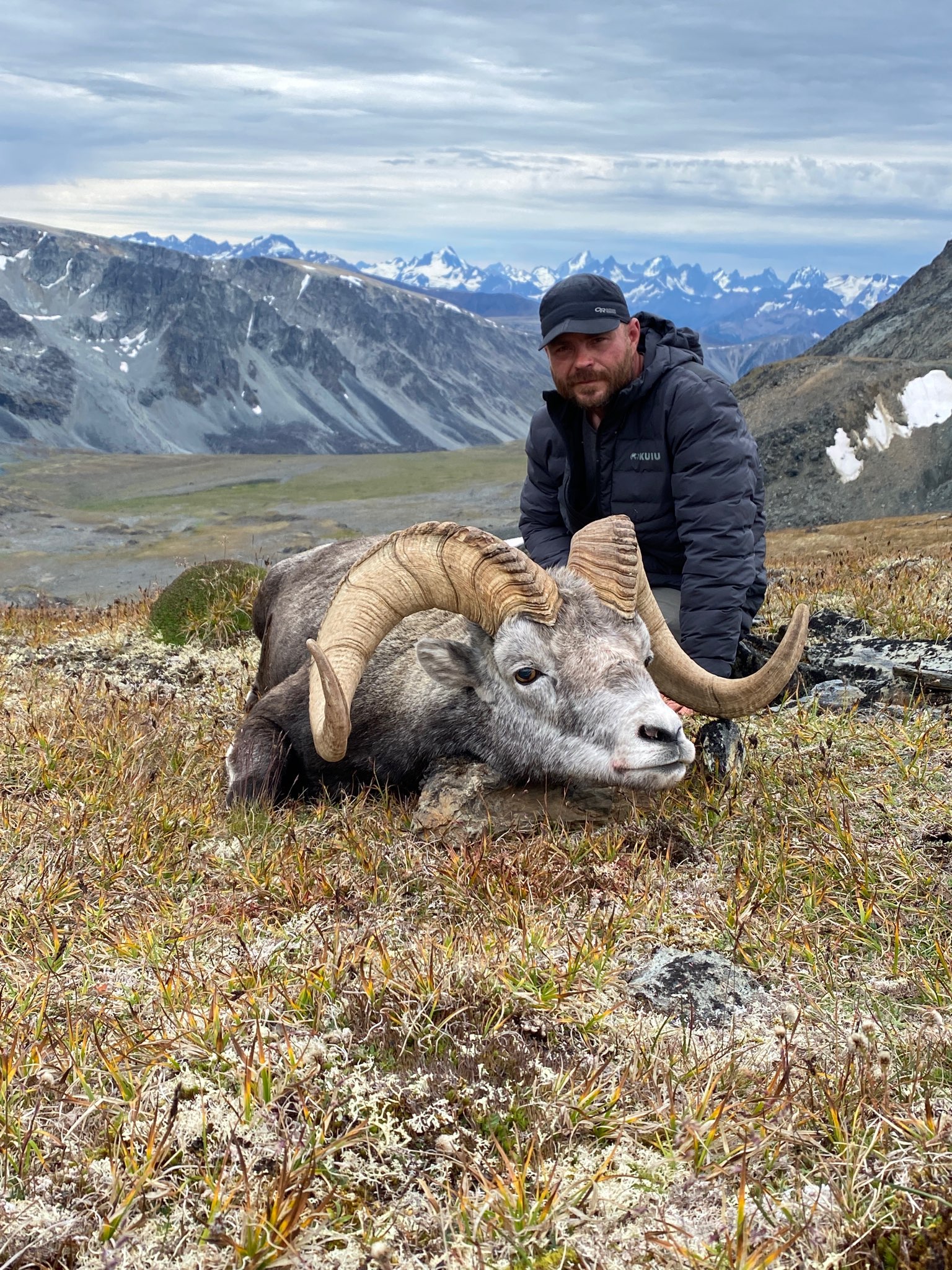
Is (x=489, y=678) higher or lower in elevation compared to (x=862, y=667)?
higher

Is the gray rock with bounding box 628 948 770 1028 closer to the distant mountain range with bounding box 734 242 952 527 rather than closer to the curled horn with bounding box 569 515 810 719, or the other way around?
the curled horn with bounding box 569 515 810 719

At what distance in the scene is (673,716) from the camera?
5.89m

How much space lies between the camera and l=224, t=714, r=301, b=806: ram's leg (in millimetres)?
7090

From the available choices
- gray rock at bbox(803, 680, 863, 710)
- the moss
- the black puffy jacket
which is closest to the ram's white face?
the black puffy jacket

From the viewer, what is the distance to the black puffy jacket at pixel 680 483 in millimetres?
7664

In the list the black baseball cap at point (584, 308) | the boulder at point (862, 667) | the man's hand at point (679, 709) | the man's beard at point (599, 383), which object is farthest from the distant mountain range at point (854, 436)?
the man's hand at point (679, 709)

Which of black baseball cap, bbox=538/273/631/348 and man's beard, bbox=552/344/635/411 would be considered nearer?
black baseball cap, bbox=538/273/631/348

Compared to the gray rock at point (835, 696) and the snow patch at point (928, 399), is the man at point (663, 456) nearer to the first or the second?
the gray rock at point (835, 696)

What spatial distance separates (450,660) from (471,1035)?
308 centimetres

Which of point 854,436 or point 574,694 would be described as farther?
point 854,436

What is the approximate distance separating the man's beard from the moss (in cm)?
654

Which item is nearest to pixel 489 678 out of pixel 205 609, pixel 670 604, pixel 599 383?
pixel 670 604

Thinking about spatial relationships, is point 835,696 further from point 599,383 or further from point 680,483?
point 599,383

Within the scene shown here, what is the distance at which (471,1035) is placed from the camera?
12.9ft
